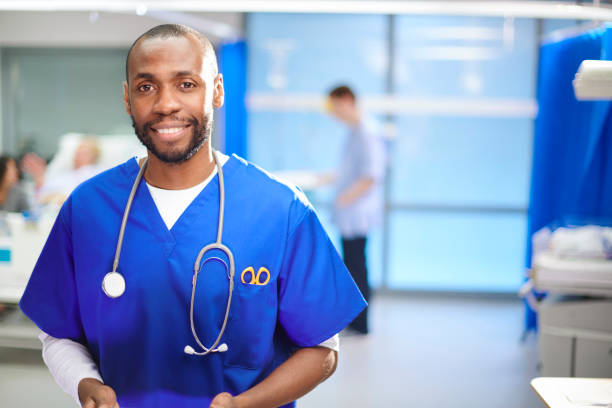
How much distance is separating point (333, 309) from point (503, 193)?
13.7 ft

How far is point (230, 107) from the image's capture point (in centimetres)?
441

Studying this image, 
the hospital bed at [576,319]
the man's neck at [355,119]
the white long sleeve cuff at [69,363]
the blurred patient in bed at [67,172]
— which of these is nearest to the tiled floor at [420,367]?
the hospital bed at [576,319]

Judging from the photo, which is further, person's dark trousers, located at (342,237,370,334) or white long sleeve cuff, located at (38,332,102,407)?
person's dark trousers, located at (342,237,370,334)

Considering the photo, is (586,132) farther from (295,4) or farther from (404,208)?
(404,208)

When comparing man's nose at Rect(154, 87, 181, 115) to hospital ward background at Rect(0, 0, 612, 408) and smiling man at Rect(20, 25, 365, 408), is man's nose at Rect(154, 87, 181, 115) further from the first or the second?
hospital ward background at Rect(0, 0, 612, 408)

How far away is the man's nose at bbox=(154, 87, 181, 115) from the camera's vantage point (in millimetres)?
1084

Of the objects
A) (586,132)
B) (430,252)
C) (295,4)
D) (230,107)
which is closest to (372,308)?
(430,252)

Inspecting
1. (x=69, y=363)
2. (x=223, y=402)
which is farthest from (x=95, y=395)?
(x=223, y=402)

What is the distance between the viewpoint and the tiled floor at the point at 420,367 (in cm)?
298

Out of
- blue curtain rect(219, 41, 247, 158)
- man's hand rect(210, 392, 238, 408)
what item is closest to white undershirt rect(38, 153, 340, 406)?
man's hand rect(210, 392, 238, 408)

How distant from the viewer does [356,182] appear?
385 centimetres

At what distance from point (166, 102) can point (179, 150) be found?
0.29 ft

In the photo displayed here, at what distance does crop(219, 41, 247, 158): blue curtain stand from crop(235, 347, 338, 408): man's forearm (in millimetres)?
3237

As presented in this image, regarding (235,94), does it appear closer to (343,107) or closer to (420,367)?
(343,107)
